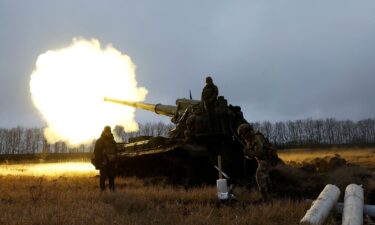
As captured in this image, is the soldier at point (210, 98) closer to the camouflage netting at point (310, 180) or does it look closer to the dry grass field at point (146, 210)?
the camouflage netting at point (310, 180)

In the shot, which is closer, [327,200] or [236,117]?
[327,200]

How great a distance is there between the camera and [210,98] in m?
15.6

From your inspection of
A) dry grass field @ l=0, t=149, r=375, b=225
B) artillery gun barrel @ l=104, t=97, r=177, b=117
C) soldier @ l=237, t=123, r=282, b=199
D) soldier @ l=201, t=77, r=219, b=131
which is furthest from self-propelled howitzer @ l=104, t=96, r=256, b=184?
soldier @ l=237, t=123, r=282, b=199

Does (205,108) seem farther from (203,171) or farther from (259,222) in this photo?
(259,222)

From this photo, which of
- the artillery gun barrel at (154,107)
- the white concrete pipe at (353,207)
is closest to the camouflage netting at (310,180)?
the white concrete pipe at (353,207)

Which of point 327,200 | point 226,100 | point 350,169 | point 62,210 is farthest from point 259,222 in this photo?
point 226,100

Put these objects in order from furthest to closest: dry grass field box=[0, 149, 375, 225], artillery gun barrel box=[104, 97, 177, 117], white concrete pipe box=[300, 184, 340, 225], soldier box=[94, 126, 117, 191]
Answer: artillery gun barrel box=[104, 97, 177, 117] → soldier box=[94, 126, 117, 191] → dry grass field box=[0, 149, 375, 225] → white concrete pipe box=[300, 184, 340, 225]

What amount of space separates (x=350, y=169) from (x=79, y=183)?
9186mm

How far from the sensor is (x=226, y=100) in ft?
53.9

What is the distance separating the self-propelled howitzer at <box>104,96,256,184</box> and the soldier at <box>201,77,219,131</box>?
5cm

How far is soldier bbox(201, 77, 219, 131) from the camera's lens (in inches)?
613

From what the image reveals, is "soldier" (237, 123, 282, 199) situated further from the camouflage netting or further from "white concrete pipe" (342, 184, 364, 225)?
"white concrete pipe" (342, 184, 364, 225)

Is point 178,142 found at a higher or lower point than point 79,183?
higher

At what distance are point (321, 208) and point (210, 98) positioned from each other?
7.92 meters
